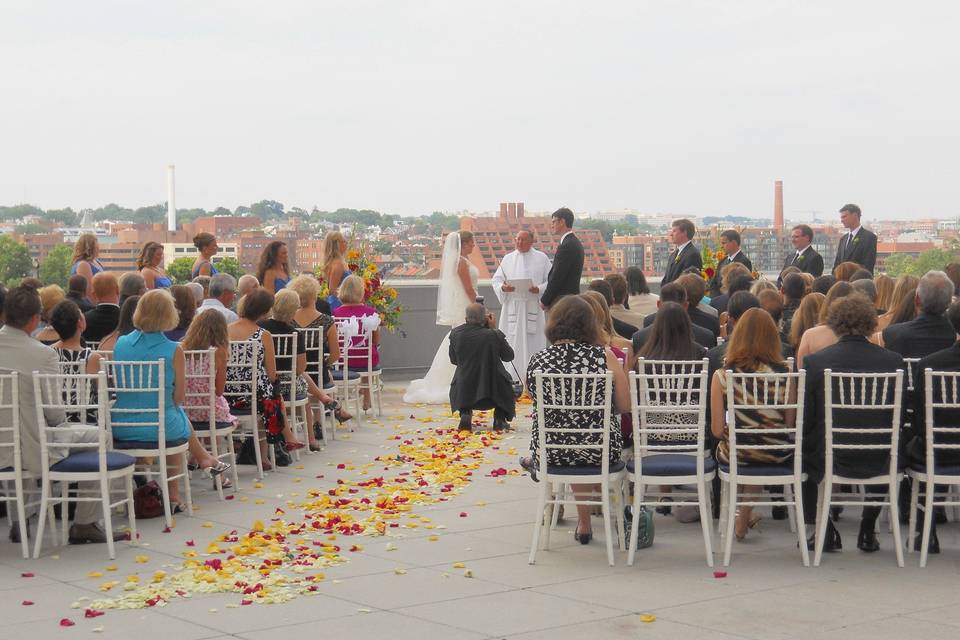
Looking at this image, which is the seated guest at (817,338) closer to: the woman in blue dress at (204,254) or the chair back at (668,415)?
the chair back at (668,415)

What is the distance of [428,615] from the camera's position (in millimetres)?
5336

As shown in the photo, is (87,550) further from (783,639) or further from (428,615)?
(783,639)

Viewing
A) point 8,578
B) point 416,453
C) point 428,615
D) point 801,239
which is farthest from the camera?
point 801,239

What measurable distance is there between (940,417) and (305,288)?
5.93m

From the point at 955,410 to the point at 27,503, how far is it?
5208mm

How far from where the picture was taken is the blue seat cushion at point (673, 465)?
638 cm

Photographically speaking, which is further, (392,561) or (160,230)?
(160,230)

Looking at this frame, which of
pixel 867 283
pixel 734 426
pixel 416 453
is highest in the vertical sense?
pixel 867 283

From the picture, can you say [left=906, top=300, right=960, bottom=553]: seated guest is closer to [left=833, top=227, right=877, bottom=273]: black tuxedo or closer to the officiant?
[left=833, top=227, right=877, bottom=273]: black tuxedo

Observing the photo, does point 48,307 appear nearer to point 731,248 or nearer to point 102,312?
point 102,312

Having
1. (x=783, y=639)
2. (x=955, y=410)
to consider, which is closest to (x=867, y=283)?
(x=955, y=410)

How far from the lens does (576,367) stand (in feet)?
21.4

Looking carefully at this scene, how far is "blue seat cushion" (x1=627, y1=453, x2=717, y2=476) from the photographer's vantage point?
6.38 meters

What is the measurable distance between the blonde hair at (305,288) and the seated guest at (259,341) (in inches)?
52.9
